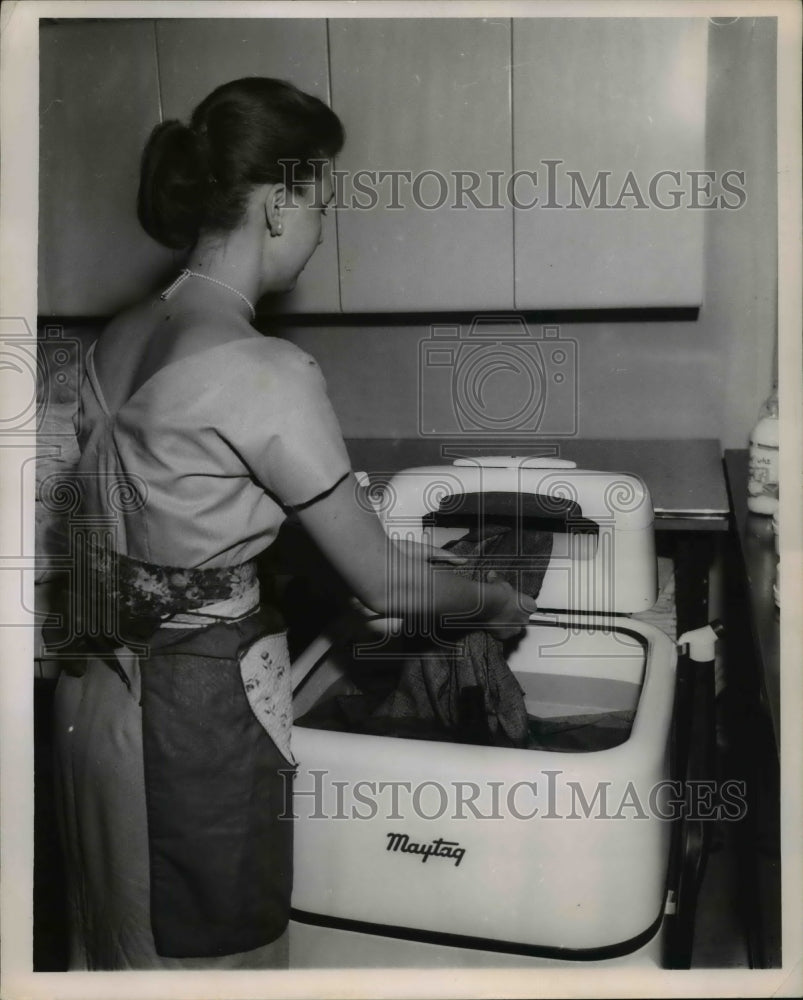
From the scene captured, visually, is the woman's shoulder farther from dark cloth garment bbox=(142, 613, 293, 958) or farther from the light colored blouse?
dark cloth garment bbox=(142, 613, 293, 958)

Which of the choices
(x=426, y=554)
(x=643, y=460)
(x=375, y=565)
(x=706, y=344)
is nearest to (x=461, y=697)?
(x=426, y=554)

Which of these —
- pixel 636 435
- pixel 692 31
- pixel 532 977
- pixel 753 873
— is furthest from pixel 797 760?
pixel 692 31

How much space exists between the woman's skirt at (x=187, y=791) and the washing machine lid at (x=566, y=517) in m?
0.42

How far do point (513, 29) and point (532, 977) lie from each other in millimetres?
1636

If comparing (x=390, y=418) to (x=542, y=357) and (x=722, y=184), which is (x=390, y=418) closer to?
(x=542, y=357)

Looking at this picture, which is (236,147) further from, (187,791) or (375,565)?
(187,791)

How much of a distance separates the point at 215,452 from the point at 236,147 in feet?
1.10

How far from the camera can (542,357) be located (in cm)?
203

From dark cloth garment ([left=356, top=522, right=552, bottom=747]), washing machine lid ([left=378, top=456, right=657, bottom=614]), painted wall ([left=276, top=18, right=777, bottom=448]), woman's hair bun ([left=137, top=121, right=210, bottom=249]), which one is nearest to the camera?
woman's hair bun ([left=137, top=121, right=210, bottom=249])

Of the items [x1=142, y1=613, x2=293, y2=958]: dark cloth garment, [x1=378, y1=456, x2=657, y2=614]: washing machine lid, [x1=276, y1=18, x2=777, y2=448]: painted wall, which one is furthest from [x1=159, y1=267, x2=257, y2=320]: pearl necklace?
[x1=276, y1=18, x2=777, y2=448]: painted wall

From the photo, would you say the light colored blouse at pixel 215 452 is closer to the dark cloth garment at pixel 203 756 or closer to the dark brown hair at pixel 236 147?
the dark cloth garment at pixel 203 756

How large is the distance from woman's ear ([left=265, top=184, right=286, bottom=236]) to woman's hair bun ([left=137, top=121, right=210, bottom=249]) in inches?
2.9

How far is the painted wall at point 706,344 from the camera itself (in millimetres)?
1793

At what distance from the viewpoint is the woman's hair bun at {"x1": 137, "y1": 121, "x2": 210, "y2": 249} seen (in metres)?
1.01
